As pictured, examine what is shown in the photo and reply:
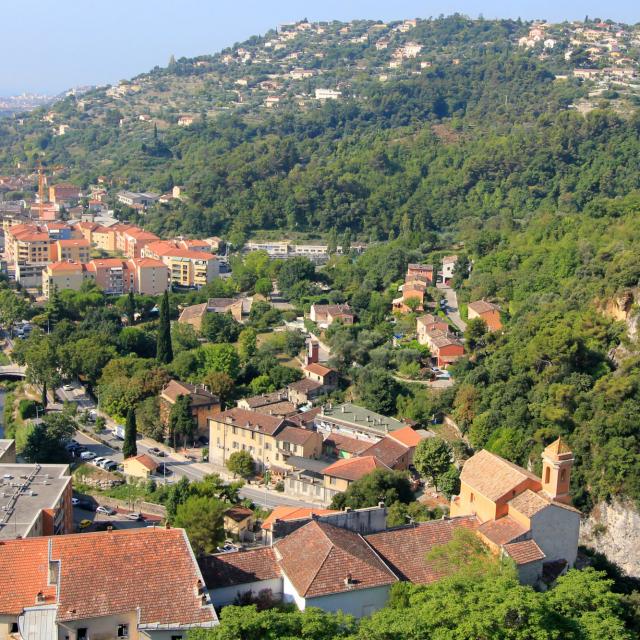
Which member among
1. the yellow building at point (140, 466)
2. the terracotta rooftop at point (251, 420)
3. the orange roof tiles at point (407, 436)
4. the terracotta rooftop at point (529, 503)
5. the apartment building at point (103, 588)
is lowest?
the yellow building at point (140, 466)

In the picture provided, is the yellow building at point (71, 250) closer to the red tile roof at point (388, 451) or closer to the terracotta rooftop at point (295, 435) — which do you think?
the terracotta rooftop at point (295, 435)

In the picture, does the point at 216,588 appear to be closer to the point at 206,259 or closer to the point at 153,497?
the point at 153,497

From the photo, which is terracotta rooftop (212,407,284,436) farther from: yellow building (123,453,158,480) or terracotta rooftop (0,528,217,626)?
terracotta rooftop (0,528,217,626)

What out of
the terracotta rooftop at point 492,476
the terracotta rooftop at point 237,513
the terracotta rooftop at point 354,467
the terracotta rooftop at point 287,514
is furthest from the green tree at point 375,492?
the terracotta rooftop at point 492,476

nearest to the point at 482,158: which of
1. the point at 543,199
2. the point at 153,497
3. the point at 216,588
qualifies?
the point at 543,199

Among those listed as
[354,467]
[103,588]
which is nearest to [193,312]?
[354,467]

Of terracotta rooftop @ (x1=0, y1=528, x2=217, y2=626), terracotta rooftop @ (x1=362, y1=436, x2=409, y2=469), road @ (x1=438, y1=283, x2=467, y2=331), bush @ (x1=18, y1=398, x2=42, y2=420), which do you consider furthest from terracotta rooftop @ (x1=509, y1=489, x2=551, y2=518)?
bush @ (x1=18, y1=398, x2=42, y2=420)

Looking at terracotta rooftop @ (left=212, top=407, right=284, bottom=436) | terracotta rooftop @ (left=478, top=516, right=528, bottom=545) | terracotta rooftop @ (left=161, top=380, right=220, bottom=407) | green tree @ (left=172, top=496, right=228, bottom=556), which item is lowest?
terracotta rooftop @ (left=161, top=380, right=220, bottom=407)
